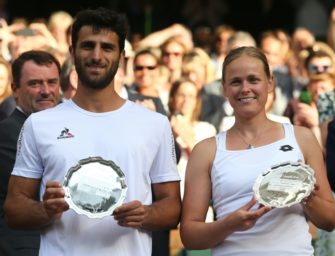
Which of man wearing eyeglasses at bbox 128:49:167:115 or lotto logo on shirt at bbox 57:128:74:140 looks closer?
lotto logo on shirt at bbox 57:128:74:140

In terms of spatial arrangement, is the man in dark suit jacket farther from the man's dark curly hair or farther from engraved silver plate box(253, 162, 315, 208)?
engraved silver plate box(253, 162, 315, 208)

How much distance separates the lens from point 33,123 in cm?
602

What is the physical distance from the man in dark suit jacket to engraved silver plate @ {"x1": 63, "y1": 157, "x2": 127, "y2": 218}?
4.45ft

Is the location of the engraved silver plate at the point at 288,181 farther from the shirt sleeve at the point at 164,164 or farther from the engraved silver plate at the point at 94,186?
the engraved silver plate at the point at 94,186

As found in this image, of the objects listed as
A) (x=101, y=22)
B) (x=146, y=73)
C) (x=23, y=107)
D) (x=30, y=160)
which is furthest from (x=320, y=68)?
(x=30, y=160)

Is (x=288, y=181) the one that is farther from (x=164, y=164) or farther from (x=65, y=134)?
(x=65, y=134)

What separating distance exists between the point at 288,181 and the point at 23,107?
2.24 m

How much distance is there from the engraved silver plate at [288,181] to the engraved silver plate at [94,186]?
0.66m

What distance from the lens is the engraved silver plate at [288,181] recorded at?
232 inches

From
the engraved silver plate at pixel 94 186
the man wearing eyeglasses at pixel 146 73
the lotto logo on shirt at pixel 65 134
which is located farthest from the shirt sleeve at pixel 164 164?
the man wearing eyeglasses at pixel 146 73

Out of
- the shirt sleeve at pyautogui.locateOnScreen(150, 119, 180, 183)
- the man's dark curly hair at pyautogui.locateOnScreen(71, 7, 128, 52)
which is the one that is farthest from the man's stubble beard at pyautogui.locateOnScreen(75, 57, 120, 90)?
the shirt sleeve at pyautogui.locateOnScreen(150, 119, 180, 183)

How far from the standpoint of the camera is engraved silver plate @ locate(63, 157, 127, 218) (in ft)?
18.9

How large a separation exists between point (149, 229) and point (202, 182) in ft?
1.28

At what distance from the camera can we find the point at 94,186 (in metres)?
5.83
